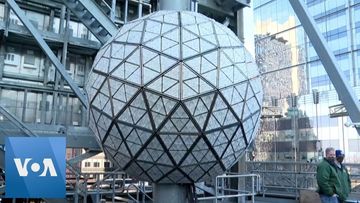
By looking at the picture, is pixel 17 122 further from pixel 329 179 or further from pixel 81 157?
pixel 329 179

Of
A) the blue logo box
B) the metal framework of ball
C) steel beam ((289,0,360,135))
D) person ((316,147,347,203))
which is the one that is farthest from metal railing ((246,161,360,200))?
the metal framework of ball

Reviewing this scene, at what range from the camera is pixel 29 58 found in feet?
35.2

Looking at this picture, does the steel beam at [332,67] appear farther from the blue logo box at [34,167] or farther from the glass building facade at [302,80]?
the glass building facade at [302,80]

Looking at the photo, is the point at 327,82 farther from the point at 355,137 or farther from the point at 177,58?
the point at 177,58

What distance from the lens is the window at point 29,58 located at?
34.9 feet

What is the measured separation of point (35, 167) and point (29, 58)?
607 centimetres

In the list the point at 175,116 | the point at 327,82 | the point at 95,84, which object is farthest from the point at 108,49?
the point at 327,82

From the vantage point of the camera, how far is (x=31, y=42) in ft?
34.8

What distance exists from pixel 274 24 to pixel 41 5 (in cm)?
2485

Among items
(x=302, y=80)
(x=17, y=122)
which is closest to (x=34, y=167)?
(x=17, y=122)

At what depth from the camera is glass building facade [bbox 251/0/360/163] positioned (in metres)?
26.2

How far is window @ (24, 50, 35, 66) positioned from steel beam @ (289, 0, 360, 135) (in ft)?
23.5

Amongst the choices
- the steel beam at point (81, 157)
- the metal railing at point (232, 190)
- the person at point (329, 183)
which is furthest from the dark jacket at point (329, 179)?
the steel beam at point (81, 157)

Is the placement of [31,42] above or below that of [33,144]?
above
